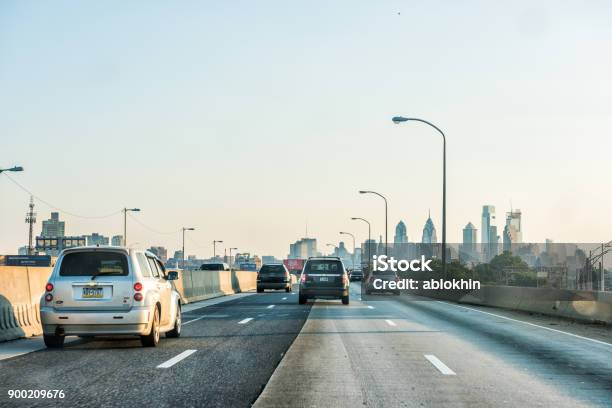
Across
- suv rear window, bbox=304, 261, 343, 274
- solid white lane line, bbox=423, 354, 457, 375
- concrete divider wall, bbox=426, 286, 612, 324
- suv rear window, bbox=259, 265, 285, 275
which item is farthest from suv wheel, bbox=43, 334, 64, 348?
suv rear window, bbox=259, 265, 285, 275

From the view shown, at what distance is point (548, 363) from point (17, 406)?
302 inches

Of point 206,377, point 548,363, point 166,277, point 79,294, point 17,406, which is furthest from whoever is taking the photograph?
point 166,277

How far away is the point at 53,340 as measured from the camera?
43.6 feet

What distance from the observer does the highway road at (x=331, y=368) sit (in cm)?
848

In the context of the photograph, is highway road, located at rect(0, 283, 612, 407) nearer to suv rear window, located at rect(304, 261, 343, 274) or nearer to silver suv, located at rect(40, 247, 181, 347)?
silver suv, located at rect(40, 247, 181, 347)

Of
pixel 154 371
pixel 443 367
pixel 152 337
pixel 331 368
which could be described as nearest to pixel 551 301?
pixel 443 367

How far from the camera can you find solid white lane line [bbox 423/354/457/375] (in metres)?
10.6

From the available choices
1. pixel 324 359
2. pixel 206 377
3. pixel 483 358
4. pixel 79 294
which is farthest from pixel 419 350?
pixel 79 294

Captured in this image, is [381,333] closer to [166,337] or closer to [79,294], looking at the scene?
[166,337]

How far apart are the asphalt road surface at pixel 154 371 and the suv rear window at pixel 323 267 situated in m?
13.1

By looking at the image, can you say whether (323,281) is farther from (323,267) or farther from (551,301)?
(551,301)

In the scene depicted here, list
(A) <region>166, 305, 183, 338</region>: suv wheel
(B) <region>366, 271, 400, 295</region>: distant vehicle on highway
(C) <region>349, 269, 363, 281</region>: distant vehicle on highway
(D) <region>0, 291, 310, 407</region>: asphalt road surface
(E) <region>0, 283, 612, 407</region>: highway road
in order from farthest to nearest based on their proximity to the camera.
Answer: (C) <region>349, 269, 363, 281</region>: distant vehicle on highway, (B) <region>366, 271, 400, 295</region>: distant vehicle on highway, (A) <region>166, 305, 183, 338</region>: suv wheel, (E) <region>0, 283, 612, 407</region>: highway road, (D) <region>0, 291, 310, 407</region>: asphalt road surface

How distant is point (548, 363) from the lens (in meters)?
11.9

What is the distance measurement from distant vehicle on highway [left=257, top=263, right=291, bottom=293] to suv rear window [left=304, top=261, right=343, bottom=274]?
16.7m
